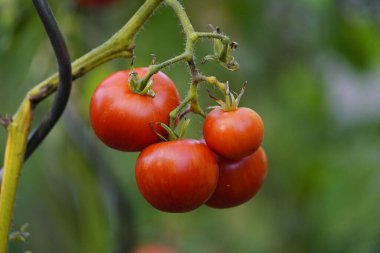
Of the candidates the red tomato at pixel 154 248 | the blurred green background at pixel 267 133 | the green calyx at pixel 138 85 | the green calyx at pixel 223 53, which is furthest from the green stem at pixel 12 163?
the red tomato at pixel 154 248

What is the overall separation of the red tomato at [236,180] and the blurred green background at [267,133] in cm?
82

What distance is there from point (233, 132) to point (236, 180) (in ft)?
0.33

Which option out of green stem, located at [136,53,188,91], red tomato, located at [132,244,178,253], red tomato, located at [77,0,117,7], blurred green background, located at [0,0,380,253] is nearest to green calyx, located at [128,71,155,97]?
green stem, located at [136,53,188,91]

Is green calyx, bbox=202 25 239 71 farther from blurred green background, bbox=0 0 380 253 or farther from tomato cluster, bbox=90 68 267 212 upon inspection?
blurred green background, bbox=0 0 380 253

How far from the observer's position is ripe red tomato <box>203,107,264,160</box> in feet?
3.26

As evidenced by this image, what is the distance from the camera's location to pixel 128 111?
3.33 ft

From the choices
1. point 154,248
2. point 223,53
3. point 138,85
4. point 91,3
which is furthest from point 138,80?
point 154,248

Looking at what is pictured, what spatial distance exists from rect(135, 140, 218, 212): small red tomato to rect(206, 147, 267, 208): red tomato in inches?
1.9

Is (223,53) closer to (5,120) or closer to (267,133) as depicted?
(5,120)

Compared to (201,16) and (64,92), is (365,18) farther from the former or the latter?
(64,92)

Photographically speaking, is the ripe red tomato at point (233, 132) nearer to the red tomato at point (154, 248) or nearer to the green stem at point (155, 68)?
the green stem at point (155, 68)

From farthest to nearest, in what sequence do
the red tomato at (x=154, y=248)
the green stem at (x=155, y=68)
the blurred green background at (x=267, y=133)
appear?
the red tomato at (x=154, y=248)
the blurred green background at (x=267, y=133)
the green stem at (x=155, y=68)

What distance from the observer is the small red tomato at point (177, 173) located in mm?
995

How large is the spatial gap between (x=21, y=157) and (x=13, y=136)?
0.10 feet
